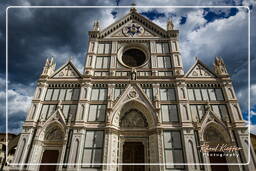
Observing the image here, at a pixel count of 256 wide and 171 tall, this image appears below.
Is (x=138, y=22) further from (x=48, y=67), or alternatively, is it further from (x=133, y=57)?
(x=48, y=67)

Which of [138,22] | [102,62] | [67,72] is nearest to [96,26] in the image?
[138,22]

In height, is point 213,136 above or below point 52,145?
above

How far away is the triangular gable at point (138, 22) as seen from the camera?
22533 mm

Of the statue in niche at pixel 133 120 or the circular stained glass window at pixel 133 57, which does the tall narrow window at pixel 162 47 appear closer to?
the circular stained glass window at pixel 133 57

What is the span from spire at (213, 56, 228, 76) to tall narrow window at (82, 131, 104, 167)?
48.5 feet

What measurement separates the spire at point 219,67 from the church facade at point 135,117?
104 mm

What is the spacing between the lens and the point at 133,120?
1741 centimetres

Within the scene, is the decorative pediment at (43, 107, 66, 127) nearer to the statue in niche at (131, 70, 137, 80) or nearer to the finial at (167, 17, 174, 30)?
the statue in niche at (131, 70, 137, 80)

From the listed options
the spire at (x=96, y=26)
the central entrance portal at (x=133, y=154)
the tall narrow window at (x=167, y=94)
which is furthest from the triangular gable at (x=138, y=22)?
the central entrance portal at (x=133, y=154)

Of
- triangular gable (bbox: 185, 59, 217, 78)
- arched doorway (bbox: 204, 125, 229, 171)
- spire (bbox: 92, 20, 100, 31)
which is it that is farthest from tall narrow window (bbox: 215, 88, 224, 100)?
spire (bbox: 92, 20, 100, 31)

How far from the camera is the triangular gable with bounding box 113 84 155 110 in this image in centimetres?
1739

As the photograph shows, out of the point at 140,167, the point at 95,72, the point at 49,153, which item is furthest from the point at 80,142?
the point at 95,72

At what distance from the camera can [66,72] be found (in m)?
19.9

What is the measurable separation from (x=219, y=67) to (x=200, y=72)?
7.24 feet
